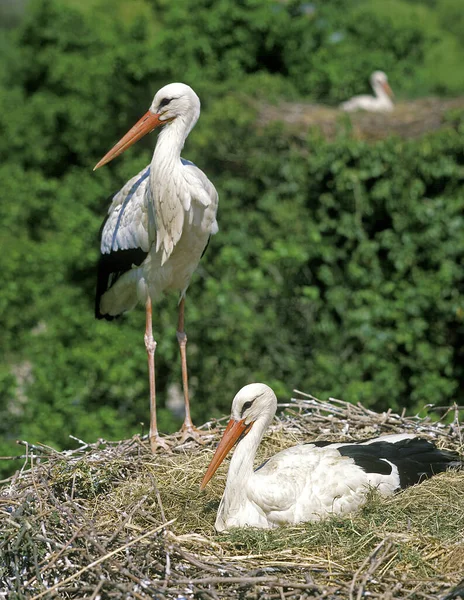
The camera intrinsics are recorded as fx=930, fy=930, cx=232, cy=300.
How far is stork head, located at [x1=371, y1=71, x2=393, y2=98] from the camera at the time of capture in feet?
40.3

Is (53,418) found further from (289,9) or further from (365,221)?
(289,9)

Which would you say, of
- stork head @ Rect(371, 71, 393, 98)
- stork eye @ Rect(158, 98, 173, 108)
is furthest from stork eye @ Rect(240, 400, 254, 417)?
stork head @ Rect(371, 71, 393, 98)

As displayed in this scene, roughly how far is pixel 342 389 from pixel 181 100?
3.14 meters

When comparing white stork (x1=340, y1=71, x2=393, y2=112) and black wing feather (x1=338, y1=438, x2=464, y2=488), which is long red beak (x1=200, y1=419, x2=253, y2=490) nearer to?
black wing feather (x1=338, y1=438, x2=464, y2=488)

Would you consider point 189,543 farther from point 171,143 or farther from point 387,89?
point 387,89

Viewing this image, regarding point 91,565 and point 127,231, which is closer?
point 91,565

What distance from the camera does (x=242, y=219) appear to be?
8.30 meters

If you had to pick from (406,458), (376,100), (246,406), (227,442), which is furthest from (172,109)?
(376,100)

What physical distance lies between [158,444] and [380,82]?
8.51 m

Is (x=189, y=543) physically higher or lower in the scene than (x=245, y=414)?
lower

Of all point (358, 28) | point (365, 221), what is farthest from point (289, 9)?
point (365, 221)

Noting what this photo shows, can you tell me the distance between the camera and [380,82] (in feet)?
40.7

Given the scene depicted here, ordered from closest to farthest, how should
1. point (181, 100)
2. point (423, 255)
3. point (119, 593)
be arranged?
Answer: point (119, 593) < point (181, 100) < point (423, 255)

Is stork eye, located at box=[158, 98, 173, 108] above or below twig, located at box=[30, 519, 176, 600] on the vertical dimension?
above
